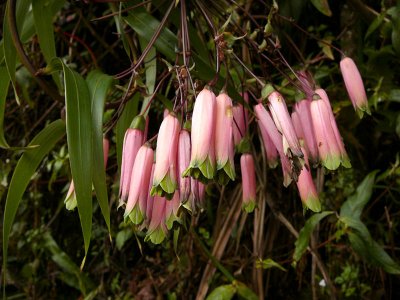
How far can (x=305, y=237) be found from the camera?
3.88ft

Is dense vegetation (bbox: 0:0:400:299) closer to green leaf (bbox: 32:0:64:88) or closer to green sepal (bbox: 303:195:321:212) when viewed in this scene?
green leaf (bbox: 32:0:64:88)

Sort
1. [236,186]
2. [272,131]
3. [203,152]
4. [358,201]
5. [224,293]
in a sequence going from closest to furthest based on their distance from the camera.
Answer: [203,152]
[272,131]
[224,293]
[358,201]
[236,186]

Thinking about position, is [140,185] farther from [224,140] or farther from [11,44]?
[11,44]

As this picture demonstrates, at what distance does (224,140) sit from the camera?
67 cm

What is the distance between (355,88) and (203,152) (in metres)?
0.35

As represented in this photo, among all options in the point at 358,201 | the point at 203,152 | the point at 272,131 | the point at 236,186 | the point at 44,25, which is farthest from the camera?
the point at 236,186

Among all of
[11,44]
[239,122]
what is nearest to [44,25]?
[11,44]

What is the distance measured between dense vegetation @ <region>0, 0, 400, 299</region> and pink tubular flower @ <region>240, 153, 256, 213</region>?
0.14 meters

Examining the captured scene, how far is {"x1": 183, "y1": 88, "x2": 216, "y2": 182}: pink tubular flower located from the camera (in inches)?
24.8

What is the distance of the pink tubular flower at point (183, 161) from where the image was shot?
66cm

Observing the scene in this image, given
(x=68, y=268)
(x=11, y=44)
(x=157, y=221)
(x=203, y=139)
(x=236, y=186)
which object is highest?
(x=11, y=44)

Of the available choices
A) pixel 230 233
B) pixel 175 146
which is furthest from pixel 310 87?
pixel 230 233

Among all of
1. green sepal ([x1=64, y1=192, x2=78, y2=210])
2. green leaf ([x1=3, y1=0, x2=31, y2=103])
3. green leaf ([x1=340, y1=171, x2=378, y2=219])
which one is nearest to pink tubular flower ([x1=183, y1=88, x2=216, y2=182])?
green sepal ([x1=64, y1=192, x2=78, y2=210])

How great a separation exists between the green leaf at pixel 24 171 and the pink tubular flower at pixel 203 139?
10.8 inches
